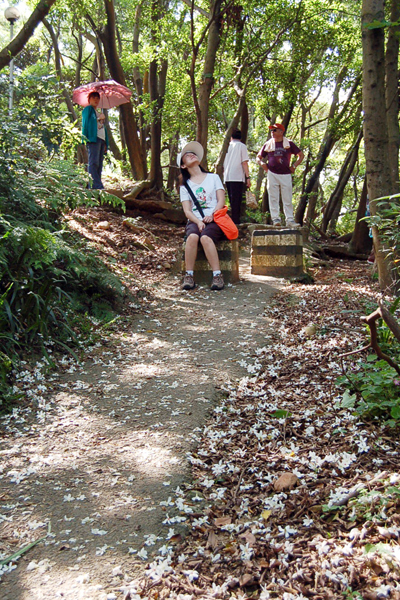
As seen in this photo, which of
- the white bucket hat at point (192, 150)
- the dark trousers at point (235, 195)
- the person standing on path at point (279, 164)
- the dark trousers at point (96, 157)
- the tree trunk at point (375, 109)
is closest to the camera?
the tree trunk at point (375, 109)

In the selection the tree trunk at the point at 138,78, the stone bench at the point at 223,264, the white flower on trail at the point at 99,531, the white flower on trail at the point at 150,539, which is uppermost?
the tree trunk at the point at 138,78

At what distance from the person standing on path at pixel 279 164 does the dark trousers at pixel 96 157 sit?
8.71 ft

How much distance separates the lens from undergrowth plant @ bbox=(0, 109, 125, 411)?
3385mm

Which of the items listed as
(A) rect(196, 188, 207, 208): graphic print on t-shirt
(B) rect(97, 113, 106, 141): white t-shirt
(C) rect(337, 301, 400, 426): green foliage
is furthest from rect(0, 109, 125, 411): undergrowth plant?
(B) rect(97, 113, 106, 141): white t-shirt

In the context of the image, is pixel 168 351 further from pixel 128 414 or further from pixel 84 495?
pixel 84 495

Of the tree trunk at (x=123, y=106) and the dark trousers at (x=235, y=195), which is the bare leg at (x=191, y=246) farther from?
the tree trunk at (x=123, y=106)

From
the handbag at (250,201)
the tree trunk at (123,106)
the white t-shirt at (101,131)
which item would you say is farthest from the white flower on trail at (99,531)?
the handbag at (250,201)

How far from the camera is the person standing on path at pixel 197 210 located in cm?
574

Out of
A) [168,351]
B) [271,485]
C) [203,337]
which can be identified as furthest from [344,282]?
[271,485]

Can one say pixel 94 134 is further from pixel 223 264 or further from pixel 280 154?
pixel 223 264

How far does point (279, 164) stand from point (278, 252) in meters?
1.72

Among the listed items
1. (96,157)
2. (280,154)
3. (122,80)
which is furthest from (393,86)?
(122,80)

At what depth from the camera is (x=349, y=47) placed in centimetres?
1206

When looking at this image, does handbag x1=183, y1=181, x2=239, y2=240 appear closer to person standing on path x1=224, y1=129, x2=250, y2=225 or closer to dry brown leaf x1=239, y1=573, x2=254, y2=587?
person standing on path x1=224, y1=129, x2=250, y2=225
